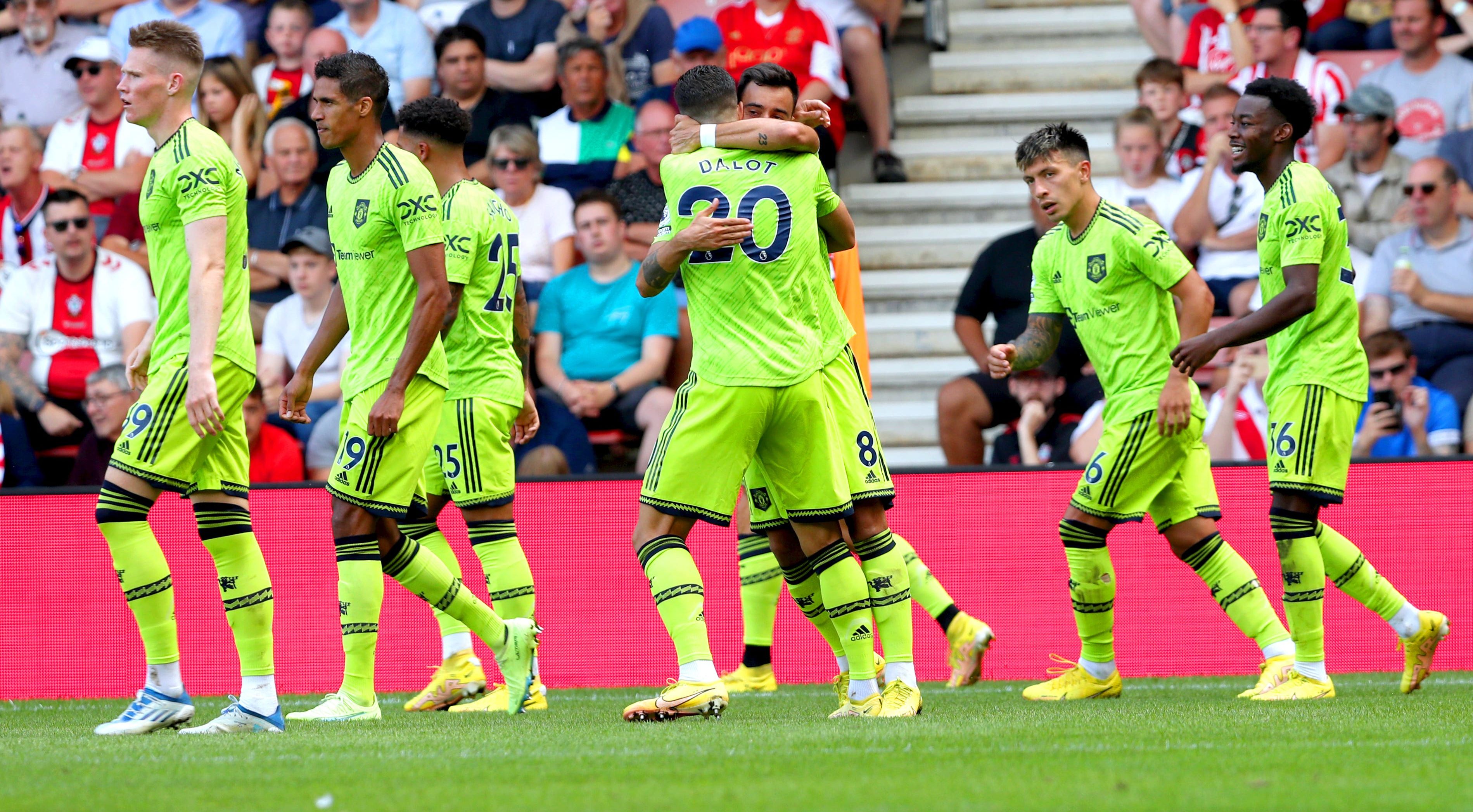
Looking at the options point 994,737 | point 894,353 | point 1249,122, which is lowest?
point 994,737

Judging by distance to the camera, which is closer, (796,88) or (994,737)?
(994,737)

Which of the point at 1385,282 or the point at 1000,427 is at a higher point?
the point at 1385,282

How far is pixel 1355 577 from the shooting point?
7.18 meters

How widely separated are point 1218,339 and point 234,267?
145 inches

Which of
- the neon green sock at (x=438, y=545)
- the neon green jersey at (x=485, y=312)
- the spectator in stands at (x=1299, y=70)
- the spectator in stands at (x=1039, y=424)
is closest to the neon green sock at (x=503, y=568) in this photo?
the neon green sock at (x=438, y=545)

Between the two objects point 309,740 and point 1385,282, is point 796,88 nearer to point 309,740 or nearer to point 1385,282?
point 309,740

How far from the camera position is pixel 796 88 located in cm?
659

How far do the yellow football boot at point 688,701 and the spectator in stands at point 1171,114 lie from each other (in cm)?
690

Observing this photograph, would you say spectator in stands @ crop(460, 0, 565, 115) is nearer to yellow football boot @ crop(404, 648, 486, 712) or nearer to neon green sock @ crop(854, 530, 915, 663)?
yellow football boot @ crop(404, 648, 486, 712)

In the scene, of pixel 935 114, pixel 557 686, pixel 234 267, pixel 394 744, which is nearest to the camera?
pixel 394 744

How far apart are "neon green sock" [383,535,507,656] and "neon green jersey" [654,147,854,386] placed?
1.53 m

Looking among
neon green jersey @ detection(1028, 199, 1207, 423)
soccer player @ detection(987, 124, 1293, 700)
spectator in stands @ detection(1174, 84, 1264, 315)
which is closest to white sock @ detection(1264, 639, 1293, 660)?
soccer player @ detection(987, 124, 1293, 700)

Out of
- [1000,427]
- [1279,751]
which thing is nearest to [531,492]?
[1000,427]

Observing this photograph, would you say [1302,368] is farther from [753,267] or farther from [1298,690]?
[753,267]
